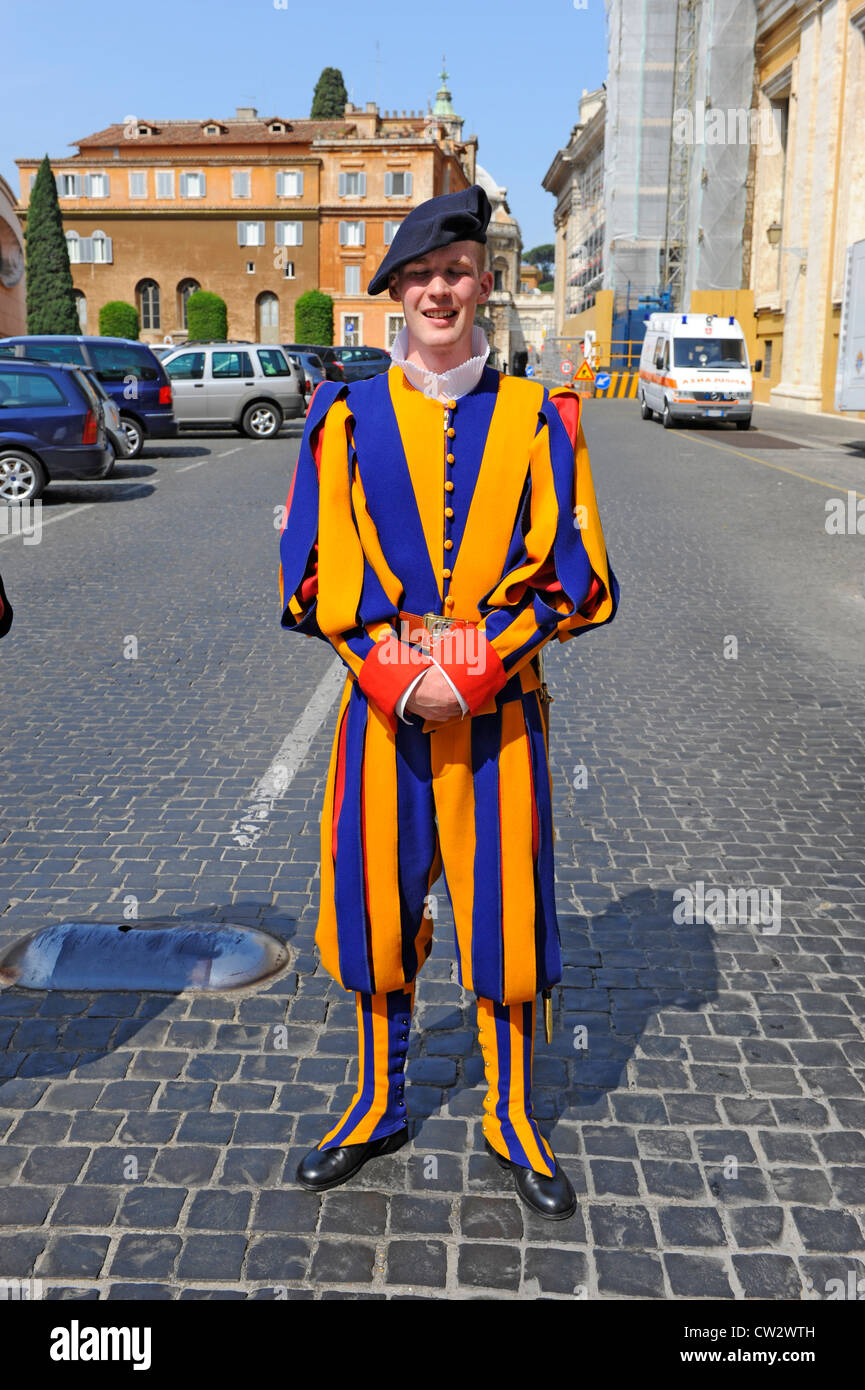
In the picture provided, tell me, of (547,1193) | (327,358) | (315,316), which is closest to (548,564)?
(547,1193)

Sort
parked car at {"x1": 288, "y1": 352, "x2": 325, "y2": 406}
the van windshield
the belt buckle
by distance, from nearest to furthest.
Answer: the belt buckle < the van windshield < parked car at {"x1": 288, "y1": 352, "x2": 325, "y2": 406}

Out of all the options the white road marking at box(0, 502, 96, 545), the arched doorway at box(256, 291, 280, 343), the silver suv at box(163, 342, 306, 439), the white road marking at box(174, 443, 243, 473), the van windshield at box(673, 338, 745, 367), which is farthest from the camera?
the arched doorway at box(256, 291, 280, 343)

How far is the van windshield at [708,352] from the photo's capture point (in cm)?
2633

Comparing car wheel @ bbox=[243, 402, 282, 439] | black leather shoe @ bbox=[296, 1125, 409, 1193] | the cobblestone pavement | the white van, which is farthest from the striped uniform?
the white van

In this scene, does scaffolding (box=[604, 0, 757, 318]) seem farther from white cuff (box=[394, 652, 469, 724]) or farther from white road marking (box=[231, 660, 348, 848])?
white cuff (box=[394, 652, 469, 724])

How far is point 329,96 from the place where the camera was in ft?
281

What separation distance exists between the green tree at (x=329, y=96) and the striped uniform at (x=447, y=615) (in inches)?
3561

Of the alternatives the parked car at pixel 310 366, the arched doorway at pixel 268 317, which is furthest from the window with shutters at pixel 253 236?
the parked car at pixel 310 366

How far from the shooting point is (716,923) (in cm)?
430

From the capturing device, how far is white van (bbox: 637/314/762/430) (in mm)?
26156

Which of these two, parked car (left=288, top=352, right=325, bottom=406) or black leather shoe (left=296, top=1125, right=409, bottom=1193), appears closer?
black leather shoe (left=296, top=1125, right=409, bottom=1193)

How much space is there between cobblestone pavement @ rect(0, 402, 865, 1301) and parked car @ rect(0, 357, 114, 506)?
732 centimetres

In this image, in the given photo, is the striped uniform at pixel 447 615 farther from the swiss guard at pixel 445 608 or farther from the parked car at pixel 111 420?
the parked car at pixel 111 420

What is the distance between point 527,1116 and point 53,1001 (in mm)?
1534
